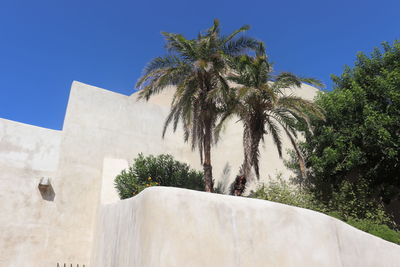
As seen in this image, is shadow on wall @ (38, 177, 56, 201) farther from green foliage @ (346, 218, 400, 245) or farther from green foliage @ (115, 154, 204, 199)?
green foliage @ (346, 218, 400, 245)

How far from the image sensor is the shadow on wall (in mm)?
12395

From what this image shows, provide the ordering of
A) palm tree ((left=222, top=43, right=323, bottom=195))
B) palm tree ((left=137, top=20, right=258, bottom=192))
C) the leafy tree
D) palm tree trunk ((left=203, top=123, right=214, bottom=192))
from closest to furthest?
palm tree ((left=222, top=43, right=323, bottom=195)) < palm tree ((left=137, top=20, right=258, bottom=192)) < palm tree trunk ((left=203, top=123, right=214, bottom=192)) < the leafy tree

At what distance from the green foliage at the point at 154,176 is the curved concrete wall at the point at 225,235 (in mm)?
6041

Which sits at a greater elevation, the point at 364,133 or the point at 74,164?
the point at 364,133

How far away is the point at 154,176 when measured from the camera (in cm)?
1388

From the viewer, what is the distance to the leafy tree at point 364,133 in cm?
1305

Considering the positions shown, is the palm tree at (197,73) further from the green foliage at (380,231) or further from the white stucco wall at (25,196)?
the green foliage at (380,231)

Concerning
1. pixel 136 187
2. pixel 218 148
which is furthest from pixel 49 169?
pixel 218 148

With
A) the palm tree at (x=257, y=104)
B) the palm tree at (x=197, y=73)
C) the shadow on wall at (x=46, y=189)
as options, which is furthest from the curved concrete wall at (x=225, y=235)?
the shadow on wall at (x=46, y=189)

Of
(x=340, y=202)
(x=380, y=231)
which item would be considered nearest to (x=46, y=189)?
(x=340, y=202)

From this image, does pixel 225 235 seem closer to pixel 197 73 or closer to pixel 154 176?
pixel 197 73

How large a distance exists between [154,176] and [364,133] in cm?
836

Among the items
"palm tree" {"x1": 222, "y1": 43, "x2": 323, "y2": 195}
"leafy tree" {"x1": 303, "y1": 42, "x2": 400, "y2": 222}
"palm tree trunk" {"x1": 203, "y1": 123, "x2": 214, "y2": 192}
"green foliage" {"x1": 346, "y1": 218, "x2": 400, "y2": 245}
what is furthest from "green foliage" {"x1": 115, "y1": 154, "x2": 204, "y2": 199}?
"green foliage" {"x1": 346, "y1": 218, "x2": 400, "y2": 245}

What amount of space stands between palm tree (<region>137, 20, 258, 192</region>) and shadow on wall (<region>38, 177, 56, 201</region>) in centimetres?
468
